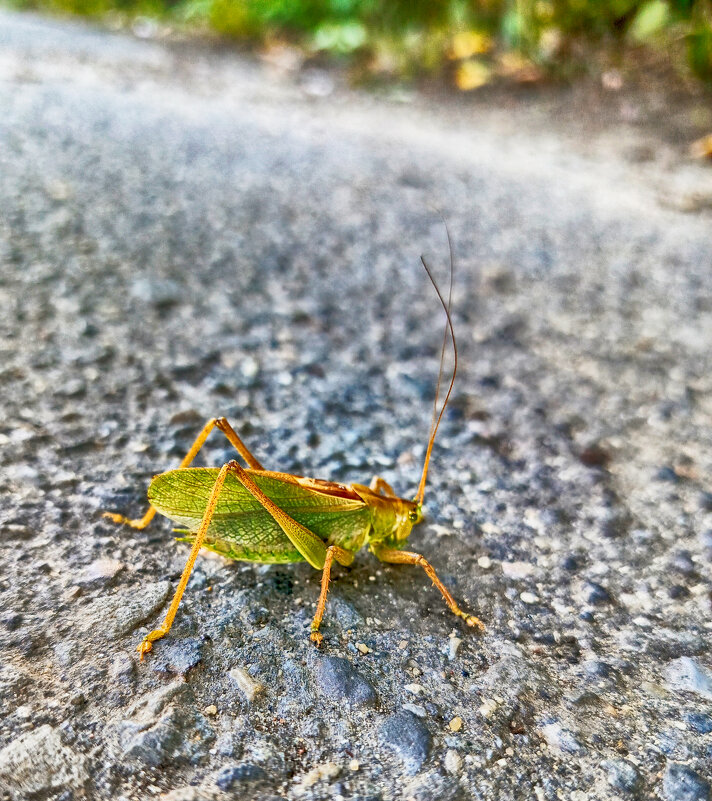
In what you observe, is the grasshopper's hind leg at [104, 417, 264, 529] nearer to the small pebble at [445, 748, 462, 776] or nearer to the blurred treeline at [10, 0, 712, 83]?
the small pebble at [445, 748, 462, 776]

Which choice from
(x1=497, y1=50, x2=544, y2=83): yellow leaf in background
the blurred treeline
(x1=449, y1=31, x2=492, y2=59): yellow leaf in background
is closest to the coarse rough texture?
the blurred treeline

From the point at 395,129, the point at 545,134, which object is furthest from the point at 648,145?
the point at 395,129

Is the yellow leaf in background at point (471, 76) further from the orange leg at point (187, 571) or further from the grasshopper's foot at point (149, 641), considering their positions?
the grasshopper's foot at point (149, 641)

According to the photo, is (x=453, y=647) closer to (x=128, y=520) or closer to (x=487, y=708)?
(x=487, y=708)

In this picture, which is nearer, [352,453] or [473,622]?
[473,622]

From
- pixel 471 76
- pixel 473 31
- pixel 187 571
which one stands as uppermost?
pixel 473 31

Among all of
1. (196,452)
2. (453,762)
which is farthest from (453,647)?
(196,452)

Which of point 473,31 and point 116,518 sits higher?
point 473,31

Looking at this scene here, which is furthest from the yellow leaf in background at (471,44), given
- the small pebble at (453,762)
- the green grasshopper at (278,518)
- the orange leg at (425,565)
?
the small pebble at (453,762)

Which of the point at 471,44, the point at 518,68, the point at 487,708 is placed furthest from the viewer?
the point at 471,44
